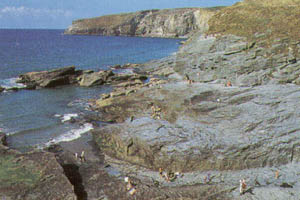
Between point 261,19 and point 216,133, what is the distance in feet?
146

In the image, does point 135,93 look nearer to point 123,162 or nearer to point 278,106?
point 123,162

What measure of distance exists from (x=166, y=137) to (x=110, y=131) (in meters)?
7.94

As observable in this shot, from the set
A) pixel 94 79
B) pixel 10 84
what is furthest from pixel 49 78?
pixel 94 79

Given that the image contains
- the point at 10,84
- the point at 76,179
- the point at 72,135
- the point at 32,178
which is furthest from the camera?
the point at 10,84

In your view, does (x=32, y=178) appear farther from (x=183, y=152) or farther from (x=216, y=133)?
(x=216, y=133)

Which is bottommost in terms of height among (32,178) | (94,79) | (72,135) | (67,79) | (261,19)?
(72,135)

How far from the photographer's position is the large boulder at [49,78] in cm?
6456

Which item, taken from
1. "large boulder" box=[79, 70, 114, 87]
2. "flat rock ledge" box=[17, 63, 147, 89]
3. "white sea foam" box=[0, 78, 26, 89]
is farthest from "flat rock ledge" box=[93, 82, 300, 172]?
"white sea foam" box=[0, 78, 26, 89]

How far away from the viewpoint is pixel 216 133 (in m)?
30.6

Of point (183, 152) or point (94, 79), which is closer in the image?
point (183, 152)

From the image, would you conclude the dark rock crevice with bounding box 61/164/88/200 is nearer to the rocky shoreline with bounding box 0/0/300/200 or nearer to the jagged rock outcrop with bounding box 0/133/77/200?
the rocky shoreline with bounding box 0/0/300/200

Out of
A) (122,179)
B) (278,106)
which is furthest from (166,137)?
(278,106)

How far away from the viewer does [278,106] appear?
110 feet

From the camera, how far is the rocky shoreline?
79.2 ft
